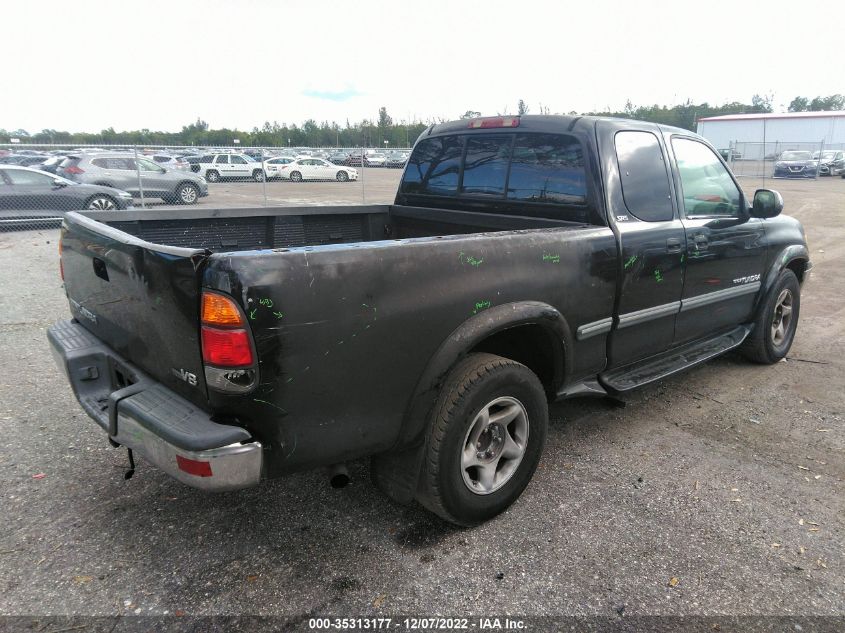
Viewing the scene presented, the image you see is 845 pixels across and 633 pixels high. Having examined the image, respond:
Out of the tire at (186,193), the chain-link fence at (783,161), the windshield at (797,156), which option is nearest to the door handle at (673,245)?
the tire at (186,193)

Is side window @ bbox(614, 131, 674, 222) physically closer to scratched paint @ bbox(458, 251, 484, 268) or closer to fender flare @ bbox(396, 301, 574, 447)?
fender flare @ bbox(396, 301, 574, 447)

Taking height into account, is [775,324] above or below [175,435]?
below

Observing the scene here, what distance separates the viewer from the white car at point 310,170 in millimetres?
29266

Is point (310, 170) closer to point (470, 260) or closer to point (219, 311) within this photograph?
point (470, 260)

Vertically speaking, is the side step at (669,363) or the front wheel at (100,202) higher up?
the front wheel at (100,202)

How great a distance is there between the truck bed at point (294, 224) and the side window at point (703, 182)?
1.13 metres

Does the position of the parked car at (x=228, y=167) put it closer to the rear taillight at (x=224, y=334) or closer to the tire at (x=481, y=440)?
the tire at (x=481, y=440)

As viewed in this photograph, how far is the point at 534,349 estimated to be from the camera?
3.18 metres

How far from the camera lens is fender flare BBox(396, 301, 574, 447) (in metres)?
2.51

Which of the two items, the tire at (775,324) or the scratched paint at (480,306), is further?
the tire at (775,324)

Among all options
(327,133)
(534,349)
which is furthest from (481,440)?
(327,133)

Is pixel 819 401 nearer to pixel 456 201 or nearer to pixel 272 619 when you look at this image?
pixel 456 201

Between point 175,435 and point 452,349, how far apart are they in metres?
1.12

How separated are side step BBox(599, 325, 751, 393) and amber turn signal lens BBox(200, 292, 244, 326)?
2.28 m
